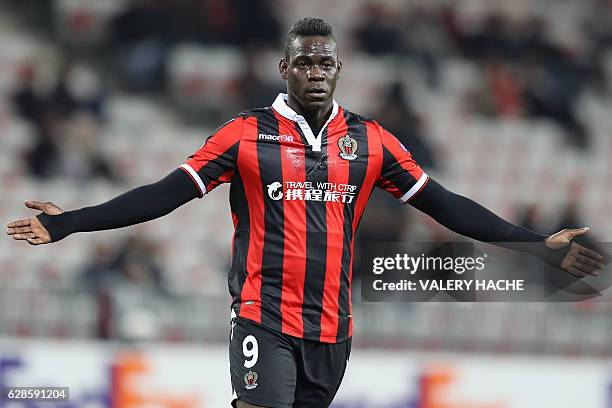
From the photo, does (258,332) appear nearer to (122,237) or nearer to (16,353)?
(16,353)

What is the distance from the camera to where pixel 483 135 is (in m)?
11.5

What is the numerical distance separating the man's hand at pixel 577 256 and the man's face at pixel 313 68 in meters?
1.04

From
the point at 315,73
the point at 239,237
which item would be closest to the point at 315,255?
the point at 239,237

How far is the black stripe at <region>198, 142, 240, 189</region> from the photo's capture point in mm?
4055

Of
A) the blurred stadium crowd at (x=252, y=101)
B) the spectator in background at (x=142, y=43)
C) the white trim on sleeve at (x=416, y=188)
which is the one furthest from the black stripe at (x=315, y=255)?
the spectator in background at (x=142, y=43)

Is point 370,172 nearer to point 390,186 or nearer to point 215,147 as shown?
point 390,186

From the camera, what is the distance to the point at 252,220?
13.4 feet

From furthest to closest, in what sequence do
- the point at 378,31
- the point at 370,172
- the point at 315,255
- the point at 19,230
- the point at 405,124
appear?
1. the point at 378,31
2. the point at 405,124
3. the point at 370,172
4. the point at 315,255
5. the point at 19,230

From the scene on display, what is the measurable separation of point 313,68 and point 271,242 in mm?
648

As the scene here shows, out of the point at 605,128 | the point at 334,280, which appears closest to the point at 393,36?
the point at 605,128

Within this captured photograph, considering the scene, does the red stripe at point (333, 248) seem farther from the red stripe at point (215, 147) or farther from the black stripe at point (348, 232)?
the red stripe at point (215, 147)

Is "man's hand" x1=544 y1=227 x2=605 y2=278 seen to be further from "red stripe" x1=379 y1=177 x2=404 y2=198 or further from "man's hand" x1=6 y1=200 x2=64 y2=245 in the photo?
"man's hand" x1=6 y1=200 x2=64 y2=245

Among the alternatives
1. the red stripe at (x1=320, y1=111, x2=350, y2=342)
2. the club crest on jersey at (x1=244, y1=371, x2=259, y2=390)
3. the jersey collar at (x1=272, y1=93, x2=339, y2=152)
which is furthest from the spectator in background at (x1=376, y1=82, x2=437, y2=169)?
the club crest on jersey at (x1=244, y1=371, x2=259, y2=390)

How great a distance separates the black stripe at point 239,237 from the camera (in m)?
4.09
